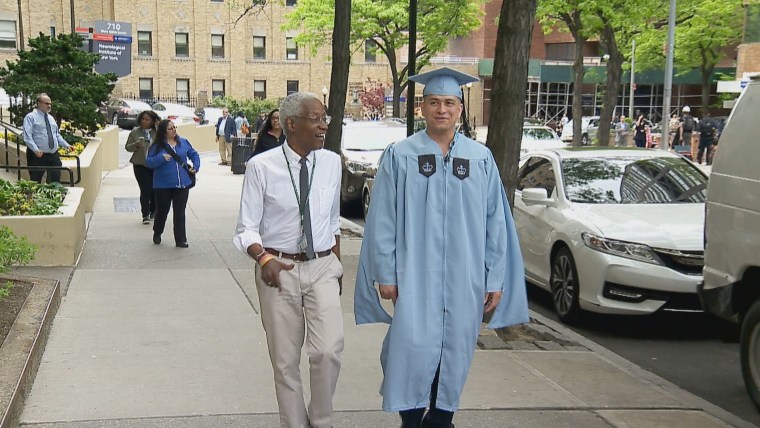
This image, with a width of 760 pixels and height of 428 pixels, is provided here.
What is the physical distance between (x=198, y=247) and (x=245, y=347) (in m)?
4.93

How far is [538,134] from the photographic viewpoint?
25547mm

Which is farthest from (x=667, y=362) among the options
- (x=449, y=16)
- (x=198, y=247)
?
(x=449, y=16)

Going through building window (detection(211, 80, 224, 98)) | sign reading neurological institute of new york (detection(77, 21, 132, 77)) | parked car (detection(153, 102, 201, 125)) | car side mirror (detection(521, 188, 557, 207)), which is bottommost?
parked car (detection(153, 102, 201, 125))

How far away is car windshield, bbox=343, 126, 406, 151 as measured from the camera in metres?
17.1

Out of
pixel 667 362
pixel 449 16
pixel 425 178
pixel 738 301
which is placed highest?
pixel 449 16

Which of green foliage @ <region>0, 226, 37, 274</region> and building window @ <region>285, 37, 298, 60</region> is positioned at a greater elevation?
building window @ <region>285, 37, 298, 60</region>

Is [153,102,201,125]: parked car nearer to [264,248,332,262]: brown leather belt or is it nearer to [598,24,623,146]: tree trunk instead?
[598,24,623,146]: tree trunk

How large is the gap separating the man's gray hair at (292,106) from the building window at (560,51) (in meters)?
66.5

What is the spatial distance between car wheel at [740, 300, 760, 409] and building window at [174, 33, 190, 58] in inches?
2221

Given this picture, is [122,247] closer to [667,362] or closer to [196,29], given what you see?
[667,362]

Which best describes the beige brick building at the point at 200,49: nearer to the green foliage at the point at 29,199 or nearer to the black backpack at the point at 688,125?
the black backpack at the point at 688,125

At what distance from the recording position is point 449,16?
38.6 metres

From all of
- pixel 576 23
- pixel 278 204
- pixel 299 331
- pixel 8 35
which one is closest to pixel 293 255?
pixel 278 204

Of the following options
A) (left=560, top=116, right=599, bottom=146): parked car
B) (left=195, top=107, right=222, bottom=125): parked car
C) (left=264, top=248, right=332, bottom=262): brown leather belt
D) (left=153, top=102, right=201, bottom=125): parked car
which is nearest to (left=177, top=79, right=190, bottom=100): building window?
(left=195, top=107, right=222, bottom=125): parked car
